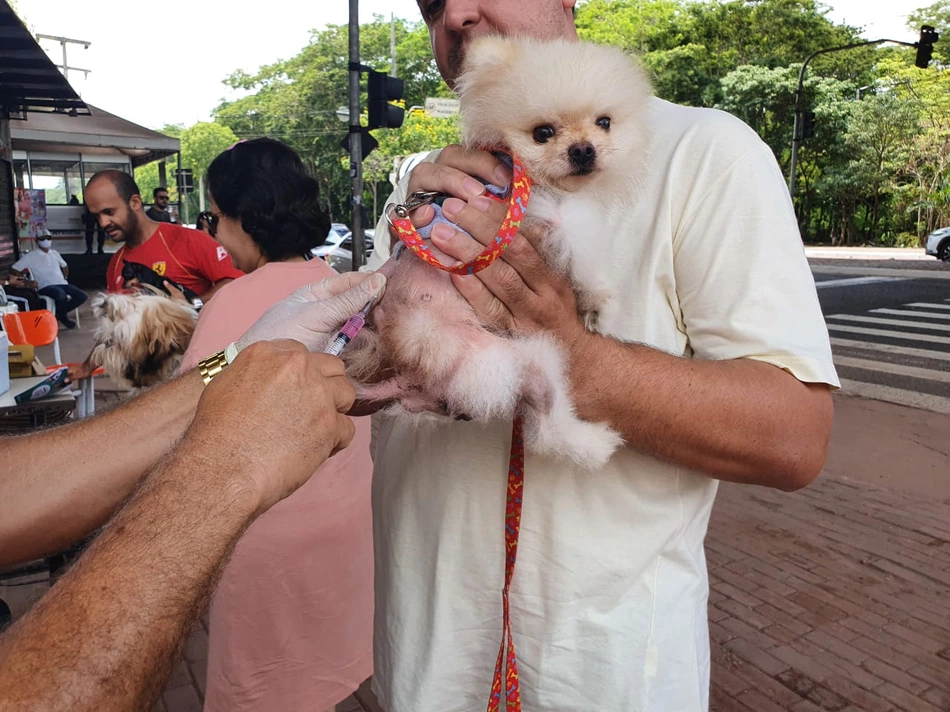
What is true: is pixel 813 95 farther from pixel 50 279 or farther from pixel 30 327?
pixel 30 327

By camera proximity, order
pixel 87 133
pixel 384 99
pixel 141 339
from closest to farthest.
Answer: pixel 141 339, pixel 384 99, pixel 87 133

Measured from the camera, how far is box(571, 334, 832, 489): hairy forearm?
117cm

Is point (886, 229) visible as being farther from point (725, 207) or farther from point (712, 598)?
point (725, 207)

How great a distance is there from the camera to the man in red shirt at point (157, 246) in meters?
4.61

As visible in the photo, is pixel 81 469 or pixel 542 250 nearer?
pixel 542 250

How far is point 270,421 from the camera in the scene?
103 cm

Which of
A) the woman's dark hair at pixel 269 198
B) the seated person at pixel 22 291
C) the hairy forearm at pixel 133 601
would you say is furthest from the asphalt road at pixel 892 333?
the seated person at pixel 22 291

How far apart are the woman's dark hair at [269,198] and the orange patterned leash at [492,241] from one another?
5.29 feet

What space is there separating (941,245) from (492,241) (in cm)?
2439

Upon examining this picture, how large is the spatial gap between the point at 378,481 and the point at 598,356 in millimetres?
686

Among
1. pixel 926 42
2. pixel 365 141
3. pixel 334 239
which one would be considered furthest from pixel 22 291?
pixel 926 42

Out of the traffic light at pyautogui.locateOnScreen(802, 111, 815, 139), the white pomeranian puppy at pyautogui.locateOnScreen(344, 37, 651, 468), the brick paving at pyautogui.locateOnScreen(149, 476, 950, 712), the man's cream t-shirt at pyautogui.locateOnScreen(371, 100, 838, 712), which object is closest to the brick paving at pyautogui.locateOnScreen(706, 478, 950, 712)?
the brick paving at pyautogui.locateOnScreen(149, 476, 950, 712)

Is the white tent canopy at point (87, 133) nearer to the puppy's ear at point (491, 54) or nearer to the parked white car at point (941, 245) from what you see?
the puppy's ear at point (491, 54)

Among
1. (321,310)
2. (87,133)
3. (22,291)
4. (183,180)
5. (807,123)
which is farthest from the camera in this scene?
(183,180)
